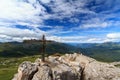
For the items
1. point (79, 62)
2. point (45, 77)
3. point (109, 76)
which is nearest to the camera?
point (45, 77)

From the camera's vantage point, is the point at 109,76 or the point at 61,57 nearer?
the point at 109,76

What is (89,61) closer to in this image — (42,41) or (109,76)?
(109,76)

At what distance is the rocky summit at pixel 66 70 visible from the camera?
31625 millimetres

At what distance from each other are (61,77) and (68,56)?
297 inches

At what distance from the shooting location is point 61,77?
32.0 m

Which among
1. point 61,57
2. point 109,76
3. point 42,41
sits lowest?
point 109,76

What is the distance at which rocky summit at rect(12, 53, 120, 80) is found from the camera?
31.6m

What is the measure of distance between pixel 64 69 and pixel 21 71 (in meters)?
6.52

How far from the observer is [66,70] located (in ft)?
108

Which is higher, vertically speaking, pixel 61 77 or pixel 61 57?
pixel 61 57

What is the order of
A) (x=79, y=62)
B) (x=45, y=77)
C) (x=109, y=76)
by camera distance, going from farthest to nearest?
(x=79, y=62) → (x=109, y=76) → (x=45, y=77)

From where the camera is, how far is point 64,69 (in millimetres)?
32969

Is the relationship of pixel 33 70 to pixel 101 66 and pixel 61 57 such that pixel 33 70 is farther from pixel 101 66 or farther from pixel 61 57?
pixel 101 66

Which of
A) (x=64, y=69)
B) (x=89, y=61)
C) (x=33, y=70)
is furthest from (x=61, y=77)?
(x=89, y=61)
